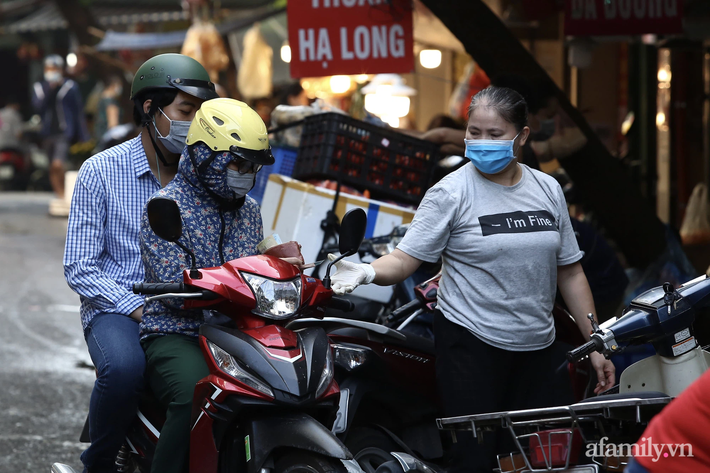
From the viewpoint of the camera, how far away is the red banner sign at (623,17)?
22.1ft

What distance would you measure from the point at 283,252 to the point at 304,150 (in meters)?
2.53

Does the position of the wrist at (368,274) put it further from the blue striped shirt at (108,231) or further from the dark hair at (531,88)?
the dark hair at (531,88)

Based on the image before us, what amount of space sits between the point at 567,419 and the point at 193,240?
60.8 inches

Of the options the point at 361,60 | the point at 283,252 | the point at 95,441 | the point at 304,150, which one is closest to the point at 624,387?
the point at 283,252

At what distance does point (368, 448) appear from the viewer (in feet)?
12.6

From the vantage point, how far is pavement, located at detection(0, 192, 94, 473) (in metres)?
5.41

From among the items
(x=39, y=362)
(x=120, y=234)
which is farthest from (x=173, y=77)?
(x=39, y=362)

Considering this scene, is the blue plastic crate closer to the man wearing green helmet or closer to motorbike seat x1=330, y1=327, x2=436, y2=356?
the man wearing green helmet

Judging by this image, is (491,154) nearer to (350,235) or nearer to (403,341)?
(350,235)

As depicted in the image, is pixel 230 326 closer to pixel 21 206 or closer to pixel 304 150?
pixel 304 150

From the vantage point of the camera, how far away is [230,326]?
11.0 feet

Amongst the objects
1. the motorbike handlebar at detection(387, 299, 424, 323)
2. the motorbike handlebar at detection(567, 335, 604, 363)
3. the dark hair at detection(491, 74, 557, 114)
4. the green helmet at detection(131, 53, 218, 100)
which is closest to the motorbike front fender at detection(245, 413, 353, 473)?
the motorbike handlebar at detection(567, 335, 604, 363)

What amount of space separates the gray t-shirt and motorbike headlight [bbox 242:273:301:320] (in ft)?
1.50

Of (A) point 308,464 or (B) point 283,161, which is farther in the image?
(B) point 283,161
